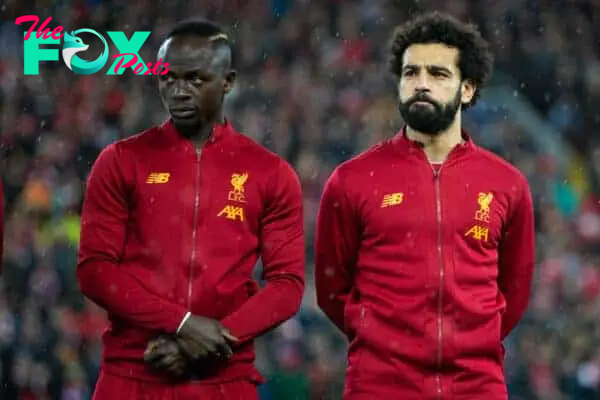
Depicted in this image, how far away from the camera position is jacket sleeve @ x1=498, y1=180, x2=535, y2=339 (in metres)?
5.87

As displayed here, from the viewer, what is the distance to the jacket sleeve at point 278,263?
18.0 ft

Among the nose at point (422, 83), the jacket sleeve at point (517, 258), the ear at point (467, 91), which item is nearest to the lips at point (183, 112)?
the nose at point (422, 83)

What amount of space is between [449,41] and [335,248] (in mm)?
872

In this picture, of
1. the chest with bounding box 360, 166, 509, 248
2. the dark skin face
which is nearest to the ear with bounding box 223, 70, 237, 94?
the dark skin face

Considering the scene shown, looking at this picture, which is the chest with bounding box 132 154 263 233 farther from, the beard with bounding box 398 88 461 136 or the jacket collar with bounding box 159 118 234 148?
the beard with bounding box 398 88 461 136

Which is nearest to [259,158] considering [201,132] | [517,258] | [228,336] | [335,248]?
[201,132]

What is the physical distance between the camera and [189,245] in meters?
5.54

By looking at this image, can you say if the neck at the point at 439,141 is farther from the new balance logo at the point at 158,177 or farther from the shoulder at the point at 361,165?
the new balance logo at the point at 158,177

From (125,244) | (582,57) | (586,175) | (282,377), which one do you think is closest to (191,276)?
(125,244)

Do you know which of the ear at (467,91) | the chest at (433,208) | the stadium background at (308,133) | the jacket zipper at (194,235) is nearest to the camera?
the jacket zipper at (194,235)

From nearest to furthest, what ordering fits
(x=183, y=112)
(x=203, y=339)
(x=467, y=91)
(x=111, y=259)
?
(x=203, y=339) < (x=111, y=259) < (x=183, y=112) < (x=467, y=91)

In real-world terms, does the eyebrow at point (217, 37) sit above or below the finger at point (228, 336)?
above

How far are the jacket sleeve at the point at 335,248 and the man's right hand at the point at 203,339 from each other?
61 centimetres

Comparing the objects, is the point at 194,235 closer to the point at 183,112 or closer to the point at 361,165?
the point at 183,112
